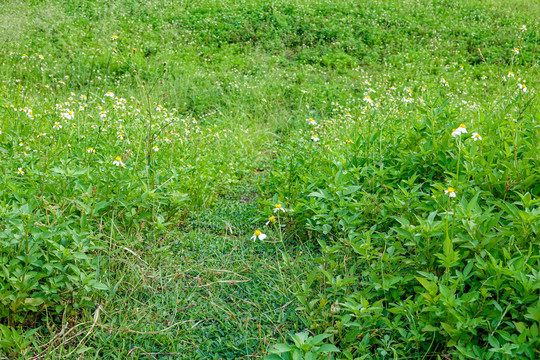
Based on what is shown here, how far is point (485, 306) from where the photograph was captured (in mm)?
2023

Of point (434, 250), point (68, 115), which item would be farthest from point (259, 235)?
point (68, 115)

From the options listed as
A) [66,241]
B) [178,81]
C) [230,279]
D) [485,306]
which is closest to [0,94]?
[178,81]

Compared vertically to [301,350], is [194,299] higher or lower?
lower

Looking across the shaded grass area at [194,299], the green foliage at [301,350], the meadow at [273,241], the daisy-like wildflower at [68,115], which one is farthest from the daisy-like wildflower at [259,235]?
the daisy-like wildflower at [68,115]

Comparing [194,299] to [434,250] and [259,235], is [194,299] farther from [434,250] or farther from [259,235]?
[434,250]

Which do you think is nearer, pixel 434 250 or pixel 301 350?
pixel 301 350

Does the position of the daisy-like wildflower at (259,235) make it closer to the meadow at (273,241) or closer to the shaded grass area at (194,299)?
the meadow at (273,241)

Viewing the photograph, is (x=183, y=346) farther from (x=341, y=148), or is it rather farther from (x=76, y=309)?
(x=341, y=148)

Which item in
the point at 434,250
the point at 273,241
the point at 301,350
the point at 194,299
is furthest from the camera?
the point at 273,241

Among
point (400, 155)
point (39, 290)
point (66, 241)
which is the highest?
point (400, 155)

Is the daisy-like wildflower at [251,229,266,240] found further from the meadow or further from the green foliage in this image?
the green foliage

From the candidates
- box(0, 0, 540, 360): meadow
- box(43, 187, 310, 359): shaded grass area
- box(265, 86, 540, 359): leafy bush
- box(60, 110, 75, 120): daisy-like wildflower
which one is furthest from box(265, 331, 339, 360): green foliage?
box(60, 110, 75, 120): daisy-like wildflower

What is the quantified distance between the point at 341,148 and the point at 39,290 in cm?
243

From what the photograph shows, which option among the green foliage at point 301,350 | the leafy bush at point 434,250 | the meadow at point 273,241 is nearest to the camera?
the green foliage at point 301,350
